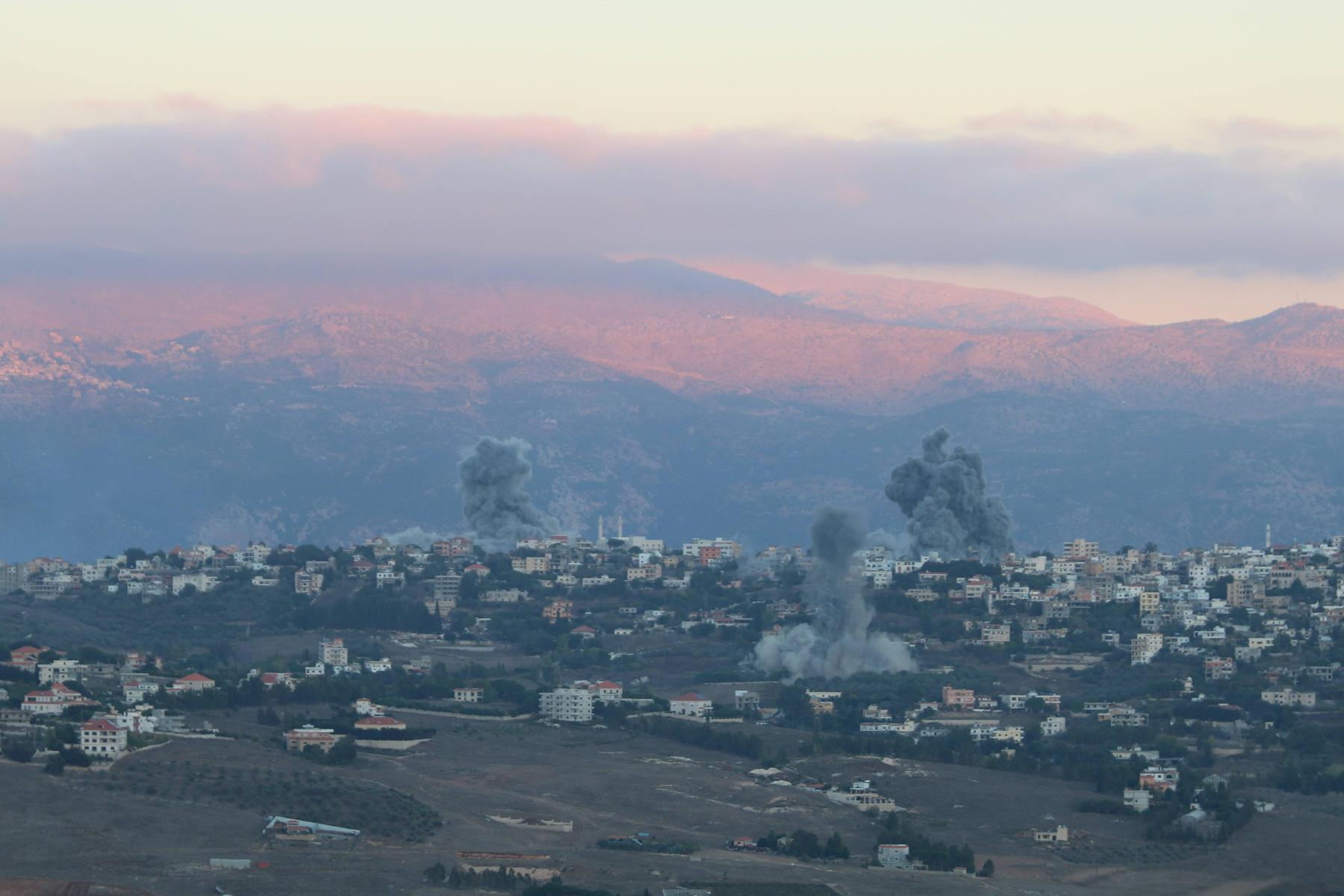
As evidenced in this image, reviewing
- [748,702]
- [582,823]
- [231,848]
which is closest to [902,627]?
[748,702]

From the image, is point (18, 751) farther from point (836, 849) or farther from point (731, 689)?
point (731, 689)

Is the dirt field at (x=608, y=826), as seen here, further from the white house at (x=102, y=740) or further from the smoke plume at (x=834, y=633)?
the smoke plume at (x=834, y=633)

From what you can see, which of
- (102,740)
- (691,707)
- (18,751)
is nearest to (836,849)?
(102,740)

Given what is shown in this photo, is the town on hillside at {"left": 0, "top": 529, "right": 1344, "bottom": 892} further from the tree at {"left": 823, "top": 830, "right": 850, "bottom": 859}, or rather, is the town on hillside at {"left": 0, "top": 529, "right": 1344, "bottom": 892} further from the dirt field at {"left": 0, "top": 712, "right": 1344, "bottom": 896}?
the dirt field at {"left": 0, "top": 712, "right": 1344, "bottom": 896}

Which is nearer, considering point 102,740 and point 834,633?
point 102,740

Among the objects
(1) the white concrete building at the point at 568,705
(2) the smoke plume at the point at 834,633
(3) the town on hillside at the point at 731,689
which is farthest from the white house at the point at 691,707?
(2) the smoke plume at the point at 834,633

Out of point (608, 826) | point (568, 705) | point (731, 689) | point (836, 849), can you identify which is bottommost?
point (836, 849)

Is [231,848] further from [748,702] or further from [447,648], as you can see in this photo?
[447,648]
